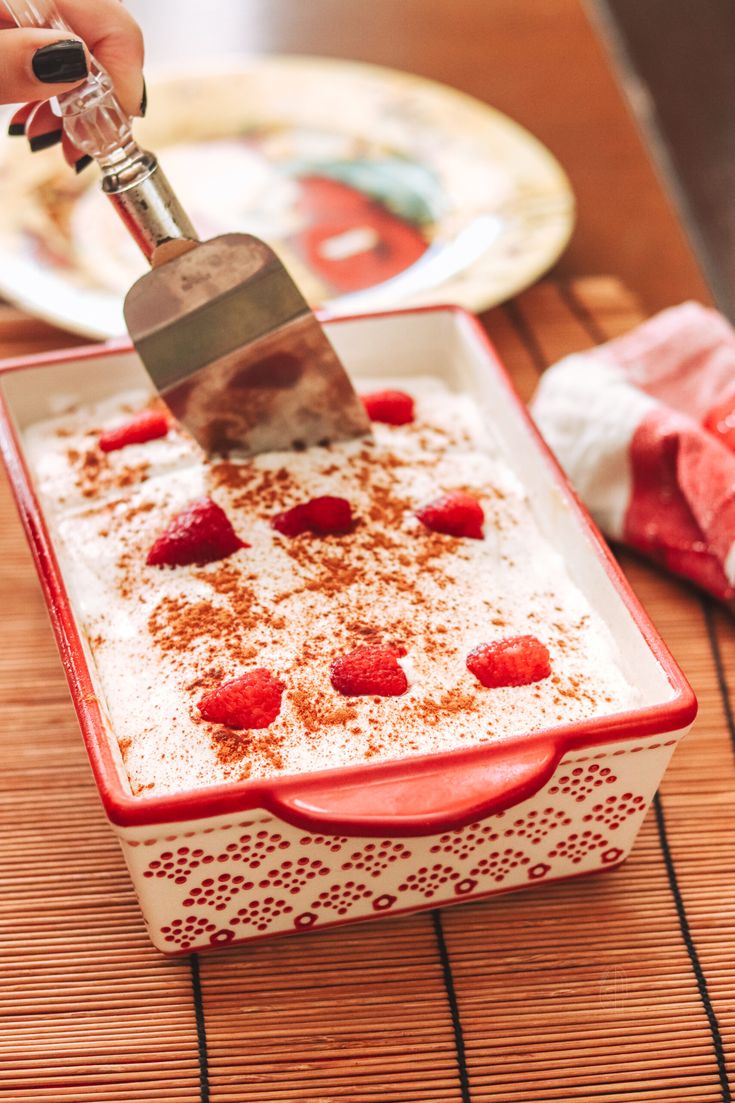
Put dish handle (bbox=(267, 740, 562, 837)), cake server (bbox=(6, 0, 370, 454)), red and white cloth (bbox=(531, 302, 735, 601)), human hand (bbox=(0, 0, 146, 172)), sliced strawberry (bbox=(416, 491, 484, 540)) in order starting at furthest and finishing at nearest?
1. red and white cloth (bbox=(531, 302, 735, 601))
2. sliced strawberry (bbox=(416, 491, 484, 540))
3. cake server (bbox=(6, 0, 370, 454))
4. human hand (bbox=(0, 0, 146, 172))
5. dish handle (bbox=(267, 740, 562, 837))

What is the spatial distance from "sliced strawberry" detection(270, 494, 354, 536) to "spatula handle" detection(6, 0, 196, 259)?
0.28 metres

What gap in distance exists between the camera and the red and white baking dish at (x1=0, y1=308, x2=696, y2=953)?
78 centimetres

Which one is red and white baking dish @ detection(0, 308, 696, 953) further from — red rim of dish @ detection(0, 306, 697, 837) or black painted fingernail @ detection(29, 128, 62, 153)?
black painted fingernail @ detection(29, 128, 62, 153)

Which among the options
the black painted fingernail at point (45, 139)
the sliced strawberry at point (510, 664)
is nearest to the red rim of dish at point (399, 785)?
the sliced strawberry at point (510, 664)

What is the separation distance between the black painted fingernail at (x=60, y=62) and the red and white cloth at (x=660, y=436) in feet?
2.30

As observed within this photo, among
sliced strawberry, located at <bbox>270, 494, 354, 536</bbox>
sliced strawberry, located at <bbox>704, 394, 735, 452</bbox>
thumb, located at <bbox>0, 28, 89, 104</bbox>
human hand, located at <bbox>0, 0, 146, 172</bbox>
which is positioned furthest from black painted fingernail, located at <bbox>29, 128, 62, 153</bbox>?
sliced strawberry, located at <bbox>704, 394, 735, 452</bbox>

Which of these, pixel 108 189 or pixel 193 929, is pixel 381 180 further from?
pixel 193 929

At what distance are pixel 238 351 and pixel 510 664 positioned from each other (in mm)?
412

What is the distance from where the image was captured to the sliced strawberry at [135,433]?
3.90 ft

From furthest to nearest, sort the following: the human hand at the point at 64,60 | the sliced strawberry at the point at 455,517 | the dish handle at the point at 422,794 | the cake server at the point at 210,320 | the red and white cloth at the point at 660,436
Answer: the red and white cloth at the point at 660,436 → the sliced strawberry at the point at 455,517 → the cake server at the point at 210,320 → the human hand at the point at 64,60 → the dish handle at the point at 422,794

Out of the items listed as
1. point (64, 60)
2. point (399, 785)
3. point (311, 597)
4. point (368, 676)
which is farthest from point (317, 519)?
point (64, 60)

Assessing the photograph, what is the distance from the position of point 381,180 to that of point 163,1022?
1.40 meters

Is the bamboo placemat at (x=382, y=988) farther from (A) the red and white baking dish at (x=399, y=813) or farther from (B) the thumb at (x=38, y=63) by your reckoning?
(B) the thumb at (x=38, y=63)

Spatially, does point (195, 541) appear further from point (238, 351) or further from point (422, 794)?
point (422, 794)
